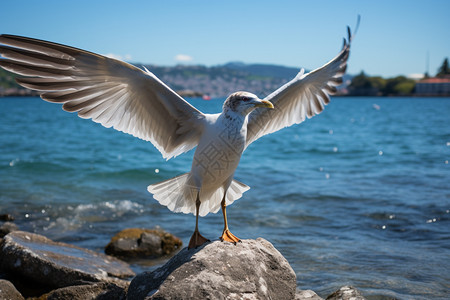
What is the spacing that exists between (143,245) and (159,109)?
118 inches

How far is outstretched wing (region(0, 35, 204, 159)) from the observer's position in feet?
13.2

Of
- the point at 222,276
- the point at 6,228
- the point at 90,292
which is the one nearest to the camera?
the point at 222,276

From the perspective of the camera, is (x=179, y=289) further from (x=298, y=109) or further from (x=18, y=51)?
(x=298, y=109)

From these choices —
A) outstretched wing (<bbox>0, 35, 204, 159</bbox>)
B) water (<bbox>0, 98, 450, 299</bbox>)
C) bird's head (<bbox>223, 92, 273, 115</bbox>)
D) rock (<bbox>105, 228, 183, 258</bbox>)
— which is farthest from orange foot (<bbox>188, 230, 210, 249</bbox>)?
rock (<bbox>105, 228, 183, 258</bbox>)

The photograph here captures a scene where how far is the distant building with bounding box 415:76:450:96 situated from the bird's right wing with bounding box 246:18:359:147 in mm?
97466

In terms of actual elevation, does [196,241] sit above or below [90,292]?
above

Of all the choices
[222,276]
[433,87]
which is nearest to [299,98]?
[222,276]

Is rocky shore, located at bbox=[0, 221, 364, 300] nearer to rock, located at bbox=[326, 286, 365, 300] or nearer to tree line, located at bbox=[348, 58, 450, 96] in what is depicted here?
rock, located at bbox=[326, 286, 365, 300]

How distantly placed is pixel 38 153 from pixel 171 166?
18.5 feet

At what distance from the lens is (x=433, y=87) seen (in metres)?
105

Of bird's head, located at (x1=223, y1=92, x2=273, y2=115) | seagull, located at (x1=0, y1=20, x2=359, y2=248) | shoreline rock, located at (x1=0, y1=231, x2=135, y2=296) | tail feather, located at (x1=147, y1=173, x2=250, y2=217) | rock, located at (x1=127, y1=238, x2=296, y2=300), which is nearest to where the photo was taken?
rock, located at (x1=127, y1=238, x2=296, y2=300)

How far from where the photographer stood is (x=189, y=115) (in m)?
4.78

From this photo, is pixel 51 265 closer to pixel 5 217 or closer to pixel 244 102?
pixel 244 102

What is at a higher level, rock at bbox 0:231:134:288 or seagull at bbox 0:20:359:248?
seagull at bbox 0:20:359:248
